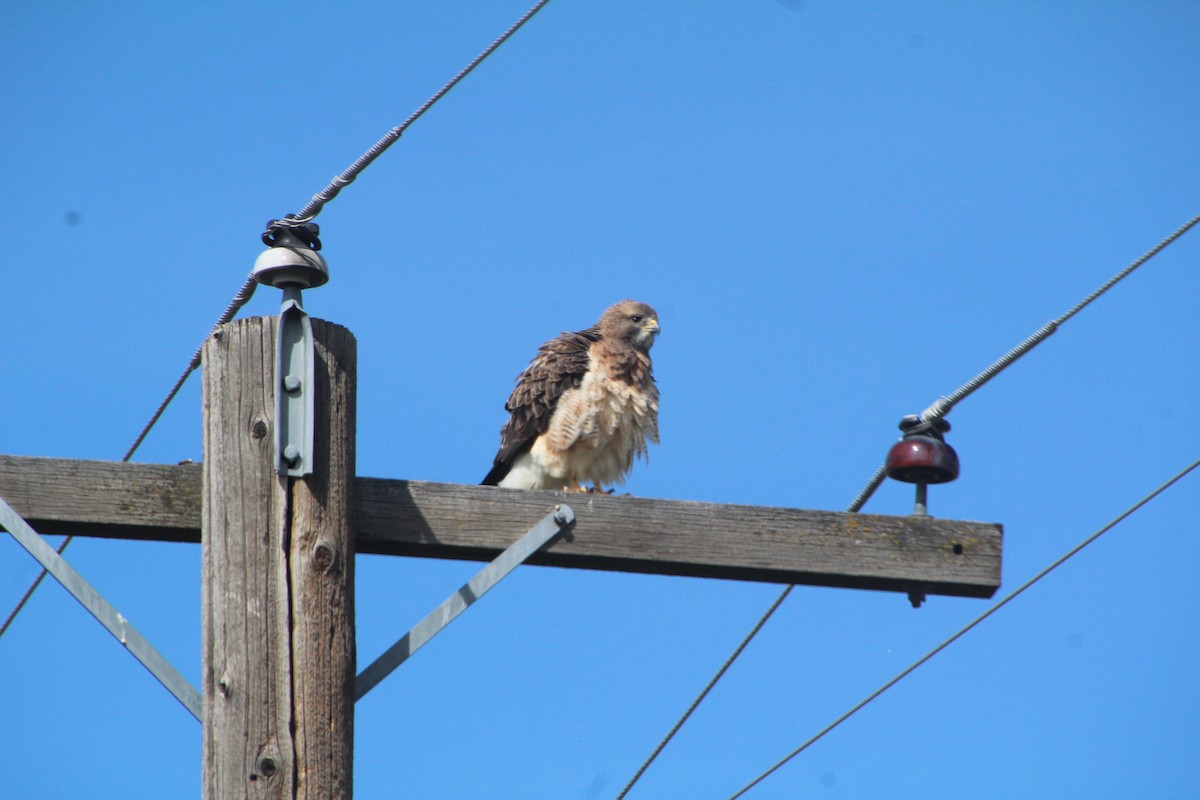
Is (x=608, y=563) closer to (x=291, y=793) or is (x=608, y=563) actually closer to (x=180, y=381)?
(x=291, y=793)

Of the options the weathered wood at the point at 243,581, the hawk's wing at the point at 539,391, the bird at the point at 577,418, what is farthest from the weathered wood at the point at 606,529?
the hawk's wing at the point at 539,391

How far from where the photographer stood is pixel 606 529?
361 cm

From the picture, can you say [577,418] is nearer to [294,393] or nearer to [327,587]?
[294,393]

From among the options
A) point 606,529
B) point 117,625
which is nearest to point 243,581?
point 117,625

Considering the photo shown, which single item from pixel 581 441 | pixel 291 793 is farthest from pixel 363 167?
pixel 581 441

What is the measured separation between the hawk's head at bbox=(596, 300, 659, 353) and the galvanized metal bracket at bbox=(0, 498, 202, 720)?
466 centimetres

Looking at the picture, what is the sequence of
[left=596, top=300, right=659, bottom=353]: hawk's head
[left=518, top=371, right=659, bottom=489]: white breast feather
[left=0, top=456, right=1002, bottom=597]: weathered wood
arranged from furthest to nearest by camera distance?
[left=596, top=300, right=659, bottom=353]: hawk's head → [left=518, top=371, right=659, bottom=489]: white breast feather → [left=0, top=456, right=1002, bottom=597]: weathered wood

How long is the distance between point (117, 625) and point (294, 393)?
0.66 metres

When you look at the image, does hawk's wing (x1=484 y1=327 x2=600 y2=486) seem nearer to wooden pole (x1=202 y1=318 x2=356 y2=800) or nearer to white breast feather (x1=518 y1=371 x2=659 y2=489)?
white breast feather (x1=518 y1=371 x2=659 y2=489)

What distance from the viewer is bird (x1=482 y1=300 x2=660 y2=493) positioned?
22.3ft

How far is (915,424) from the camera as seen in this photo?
155 inches

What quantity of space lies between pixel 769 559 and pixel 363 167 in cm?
168

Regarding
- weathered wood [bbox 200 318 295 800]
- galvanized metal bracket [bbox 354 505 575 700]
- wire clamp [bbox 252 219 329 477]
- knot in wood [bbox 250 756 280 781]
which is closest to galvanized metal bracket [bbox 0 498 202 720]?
weathered wood [bbox 200 318 295 800]

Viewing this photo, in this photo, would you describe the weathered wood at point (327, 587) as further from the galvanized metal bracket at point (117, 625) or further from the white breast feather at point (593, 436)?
the white breast feather at point (593, 436)
